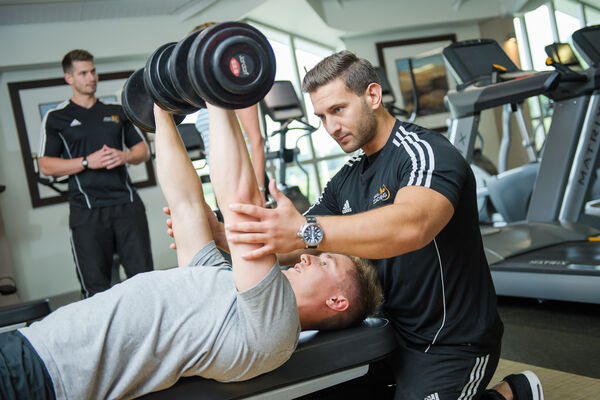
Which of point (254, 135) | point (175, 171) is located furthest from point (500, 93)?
point (175, 171)

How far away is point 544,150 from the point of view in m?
3.55

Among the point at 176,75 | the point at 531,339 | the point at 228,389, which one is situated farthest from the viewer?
the point at 531,339

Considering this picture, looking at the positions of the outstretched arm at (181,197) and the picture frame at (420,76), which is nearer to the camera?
the outstretched arm at (181,197)

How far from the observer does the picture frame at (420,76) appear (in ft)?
26.7

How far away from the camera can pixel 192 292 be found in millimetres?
1270

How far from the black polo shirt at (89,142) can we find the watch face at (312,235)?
7.60ft

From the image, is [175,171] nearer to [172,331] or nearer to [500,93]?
[172,331]

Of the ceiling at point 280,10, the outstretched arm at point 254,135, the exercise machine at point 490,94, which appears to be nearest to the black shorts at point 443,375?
the outstretched arm at point 254,135

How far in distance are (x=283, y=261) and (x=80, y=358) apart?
75 centimetres

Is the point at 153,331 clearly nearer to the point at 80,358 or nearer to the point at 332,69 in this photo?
the point at 80,358

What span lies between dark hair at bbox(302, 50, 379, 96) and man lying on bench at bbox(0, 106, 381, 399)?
64cm

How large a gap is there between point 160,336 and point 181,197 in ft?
1.77

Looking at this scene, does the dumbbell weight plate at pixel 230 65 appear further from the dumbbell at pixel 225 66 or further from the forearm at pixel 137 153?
the forearm at pixel 137 153

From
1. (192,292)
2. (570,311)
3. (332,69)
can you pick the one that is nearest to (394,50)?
(570,311)
